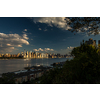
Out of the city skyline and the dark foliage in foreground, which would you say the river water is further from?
the dark foliage in foreground

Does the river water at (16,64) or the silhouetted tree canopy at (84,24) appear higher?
the silhouetted tree canopy at (84,24)

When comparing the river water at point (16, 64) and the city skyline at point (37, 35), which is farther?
the river water at point (16, 64)

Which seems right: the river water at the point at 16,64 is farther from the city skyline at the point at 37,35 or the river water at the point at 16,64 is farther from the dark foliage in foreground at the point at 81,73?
the dark foliage in foreground at the point at 81,73

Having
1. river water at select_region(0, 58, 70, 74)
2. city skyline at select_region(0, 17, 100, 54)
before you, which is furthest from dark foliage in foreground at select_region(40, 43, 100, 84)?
river water at select_region(0, 58, 70, 74)

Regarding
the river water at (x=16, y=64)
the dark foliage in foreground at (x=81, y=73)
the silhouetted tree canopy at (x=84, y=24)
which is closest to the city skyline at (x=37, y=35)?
the silhouetted tree canopy at (x=84, y=24)

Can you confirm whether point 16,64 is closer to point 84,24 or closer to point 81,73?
point 84,24
